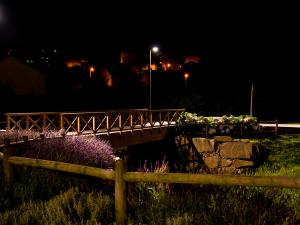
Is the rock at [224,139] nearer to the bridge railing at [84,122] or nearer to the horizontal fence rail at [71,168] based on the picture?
the bridge railing at [84,122]

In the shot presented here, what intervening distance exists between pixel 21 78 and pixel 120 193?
117ft

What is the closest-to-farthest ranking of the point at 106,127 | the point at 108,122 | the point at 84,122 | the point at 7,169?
the point at 7,169
the point at 108,122
the point at 106,127
the point at 84,122

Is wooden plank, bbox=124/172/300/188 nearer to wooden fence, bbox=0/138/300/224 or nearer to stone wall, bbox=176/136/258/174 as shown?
wooden fence, bbox=0/138/300/224

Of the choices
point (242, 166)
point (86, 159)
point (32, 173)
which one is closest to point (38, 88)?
point (242, 166)

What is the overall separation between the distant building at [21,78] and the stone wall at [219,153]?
2207cm

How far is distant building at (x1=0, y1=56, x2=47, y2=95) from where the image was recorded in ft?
123

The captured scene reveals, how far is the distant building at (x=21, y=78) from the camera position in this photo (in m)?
37.6

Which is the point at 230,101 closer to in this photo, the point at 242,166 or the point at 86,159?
the point at 242,166

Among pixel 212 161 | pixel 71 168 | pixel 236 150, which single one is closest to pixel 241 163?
pixel 236 150

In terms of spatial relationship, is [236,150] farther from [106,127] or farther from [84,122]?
[84,122]

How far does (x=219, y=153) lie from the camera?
1797cm

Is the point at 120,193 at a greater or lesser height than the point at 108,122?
lesser

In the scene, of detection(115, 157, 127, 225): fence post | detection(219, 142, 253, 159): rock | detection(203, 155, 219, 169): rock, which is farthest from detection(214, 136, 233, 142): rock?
detection(115, 157, 127, 225): fence post

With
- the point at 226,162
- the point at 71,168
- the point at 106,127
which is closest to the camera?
the point at 71,168
